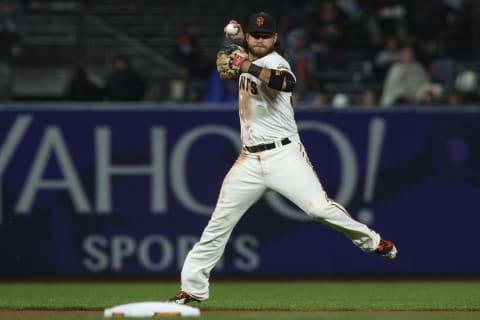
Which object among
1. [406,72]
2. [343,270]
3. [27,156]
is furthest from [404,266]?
[27,156]

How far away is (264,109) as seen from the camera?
778cm

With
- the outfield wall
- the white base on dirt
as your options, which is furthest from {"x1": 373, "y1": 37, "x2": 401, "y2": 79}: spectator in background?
the white base on dirt

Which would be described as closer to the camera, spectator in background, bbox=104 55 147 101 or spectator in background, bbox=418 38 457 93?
spectator in background, bbox=104 55 147 101

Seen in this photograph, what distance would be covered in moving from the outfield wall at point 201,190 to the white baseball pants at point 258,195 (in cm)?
414

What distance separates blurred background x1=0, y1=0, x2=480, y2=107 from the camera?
1366 cm

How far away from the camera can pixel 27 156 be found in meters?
11.8

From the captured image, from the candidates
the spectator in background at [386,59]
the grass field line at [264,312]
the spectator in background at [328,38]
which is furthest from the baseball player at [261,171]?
the spectator in background at [328,38]

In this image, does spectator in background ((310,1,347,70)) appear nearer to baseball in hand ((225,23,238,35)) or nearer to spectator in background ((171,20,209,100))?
spectator in background ((171,20,209,100))

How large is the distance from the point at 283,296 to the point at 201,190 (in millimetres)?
2647

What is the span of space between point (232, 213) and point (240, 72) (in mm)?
1063

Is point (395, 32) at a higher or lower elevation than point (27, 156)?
higher

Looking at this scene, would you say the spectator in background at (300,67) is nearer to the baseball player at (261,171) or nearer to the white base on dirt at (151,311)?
the baseball player at (261,171)

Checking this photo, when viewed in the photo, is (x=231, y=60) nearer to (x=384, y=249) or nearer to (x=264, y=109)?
(x=264, y=109)

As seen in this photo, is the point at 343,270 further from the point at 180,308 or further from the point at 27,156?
the point at 180,308
